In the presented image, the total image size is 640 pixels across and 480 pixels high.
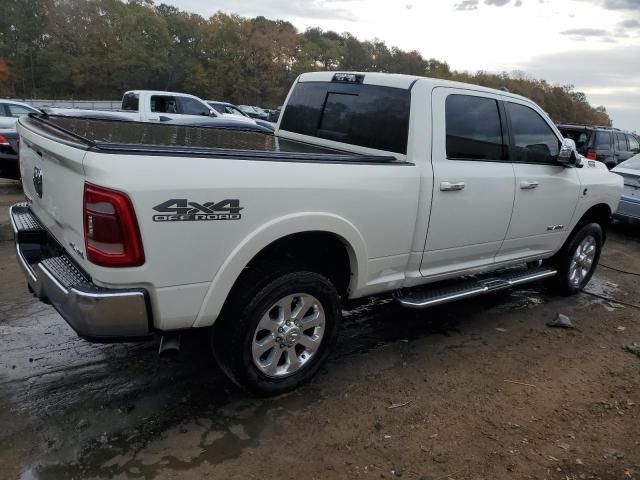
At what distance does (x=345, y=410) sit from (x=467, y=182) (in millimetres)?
1821

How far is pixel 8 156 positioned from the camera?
849cm

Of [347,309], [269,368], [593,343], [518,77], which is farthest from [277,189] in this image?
[518,77]

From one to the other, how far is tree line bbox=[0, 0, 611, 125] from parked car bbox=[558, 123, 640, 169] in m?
52.6

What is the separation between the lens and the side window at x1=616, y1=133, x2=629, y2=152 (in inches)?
512

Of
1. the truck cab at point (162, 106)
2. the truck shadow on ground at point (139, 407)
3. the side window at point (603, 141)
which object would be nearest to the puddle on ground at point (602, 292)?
the truck shadow on ground at point (139, 407)

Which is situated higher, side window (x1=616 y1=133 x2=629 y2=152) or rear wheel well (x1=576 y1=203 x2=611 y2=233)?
side window (x1=616 y1=133 x2=629 y2=152)

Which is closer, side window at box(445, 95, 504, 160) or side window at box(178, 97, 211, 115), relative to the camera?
side window at box(445, 95, 504, 160)

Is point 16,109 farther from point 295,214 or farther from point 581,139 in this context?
point 581,139

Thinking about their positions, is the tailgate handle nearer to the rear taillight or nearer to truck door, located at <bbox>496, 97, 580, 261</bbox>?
the rear taillight

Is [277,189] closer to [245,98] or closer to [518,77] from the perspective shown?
[245,98]

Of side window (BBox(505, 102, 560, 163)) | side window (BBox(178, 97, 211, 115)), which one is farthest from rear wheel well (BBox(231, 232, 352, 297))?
side window (BBox(178, 97, 211, 115))

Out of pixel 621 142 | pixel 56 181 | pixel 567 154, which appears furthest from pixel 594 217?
pixel 621 142

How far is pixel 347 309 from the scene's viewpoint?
4.88 meters

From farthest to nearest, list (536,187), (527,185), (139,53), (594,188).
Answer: (139,53) → (594,188) → (536,187) → (527,185)
